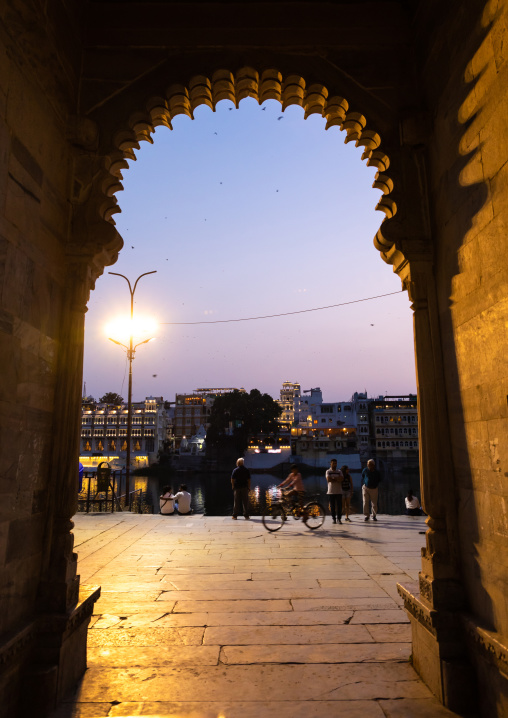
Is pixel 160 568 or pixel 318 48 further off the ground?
pixel 318 48

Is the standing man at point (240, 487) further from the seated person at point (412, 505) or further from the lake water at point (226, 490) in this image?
the lake water at point (226, 490)

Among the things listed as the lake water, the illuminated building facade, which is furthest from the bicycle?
the illuminated building facade

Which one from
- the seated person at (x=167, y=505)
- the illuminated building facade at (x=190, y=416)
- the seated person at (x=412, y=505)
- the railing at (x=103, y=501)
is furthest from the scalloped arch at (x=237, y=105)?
the illuminated building facade at (x=190, y=416)

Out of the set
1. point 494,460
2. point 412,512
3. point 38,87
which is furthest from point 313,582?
point 412,512

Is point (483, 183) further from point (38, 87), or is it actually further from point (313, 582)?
point (313, 582)

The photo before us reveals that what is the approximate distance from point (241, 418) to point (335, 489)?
163 ft

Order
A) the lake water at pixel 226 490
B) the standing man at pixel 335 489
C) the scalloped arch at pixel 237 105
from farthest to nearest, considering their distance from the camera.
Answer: the lake water at pixel 226 490, the standing man at pixel 335 489, the scalloped arch at pixel 237 105

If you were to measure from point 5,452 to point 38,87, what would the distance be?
102 inches

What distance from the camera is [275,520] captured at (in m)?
10.8

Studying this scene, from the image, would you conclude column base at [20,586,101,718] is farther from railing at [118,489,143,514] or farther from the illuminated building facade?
the illuminated building facade

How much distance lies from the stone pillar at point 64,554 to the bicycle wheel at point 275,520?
6.55 metres

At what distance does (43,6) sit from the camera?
3332 millimetres

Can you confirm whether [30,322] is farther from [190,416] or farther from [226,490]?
[190,416]

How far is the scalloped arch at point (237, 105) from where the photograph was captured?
4.00m
